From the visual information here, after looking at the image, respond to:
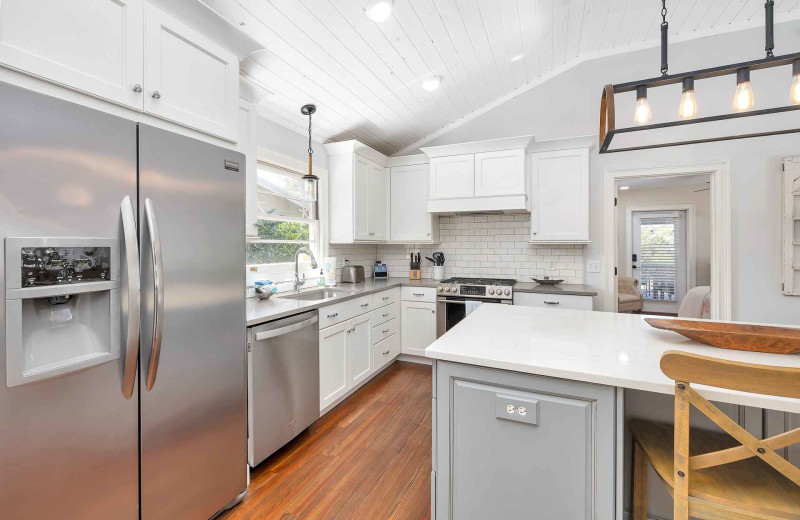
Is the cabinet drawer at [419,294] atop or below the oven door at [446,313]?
atop

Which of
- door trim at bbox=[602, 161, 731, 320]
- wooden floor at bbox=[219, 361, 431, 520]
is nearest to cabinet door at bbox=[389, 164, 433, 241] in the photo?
wooden floor at bbox=[219, 361, 431, 520]

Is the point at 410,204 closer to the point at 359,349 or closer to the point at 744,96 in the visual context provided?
the point at 359,349

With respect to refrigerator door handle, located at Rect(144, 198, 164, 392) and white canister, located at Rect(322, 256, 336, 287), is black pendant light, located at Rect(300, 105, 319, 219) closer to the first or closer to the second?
white canister, located at Rect(322, 256, 336, 287)

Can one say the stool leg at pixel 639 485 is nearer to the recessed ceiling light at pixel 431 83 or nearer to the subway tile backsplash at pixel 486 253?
the subway tile backsplash at pixel 486 253

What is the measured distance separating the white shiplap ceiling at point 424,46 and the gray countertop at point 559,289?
82.3 inches

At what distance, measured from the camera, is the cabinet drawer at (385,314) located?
335 cm

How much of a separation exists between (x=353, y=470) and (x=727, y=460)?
1.74 m

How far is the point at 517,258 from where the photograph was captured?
13.0 ft

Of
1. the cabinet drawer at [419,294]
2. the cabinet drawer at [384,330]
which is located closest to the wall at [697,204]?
the cabinet drawer at [419,294]

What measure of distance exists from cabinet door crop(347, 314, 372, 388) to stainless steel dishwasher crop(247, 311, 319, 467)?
0.52 meters

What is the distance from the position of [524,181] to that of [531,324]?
210 cm

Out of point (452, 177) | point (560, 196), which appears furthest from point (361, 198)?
point (560, 196)

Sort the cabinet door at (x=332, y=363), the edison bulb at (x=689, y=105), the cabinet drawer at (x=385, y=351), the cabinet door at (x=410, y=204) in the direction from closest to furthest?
the edison bulb at (x=689, y=105) < the cabinet door at (x=332, y=363) < the cabinet drawer at (x=385, y=351) < the cabinet door at (x=410, y=204)

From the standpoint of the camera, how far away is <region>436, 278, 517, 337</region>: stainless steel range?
3.48 meters
